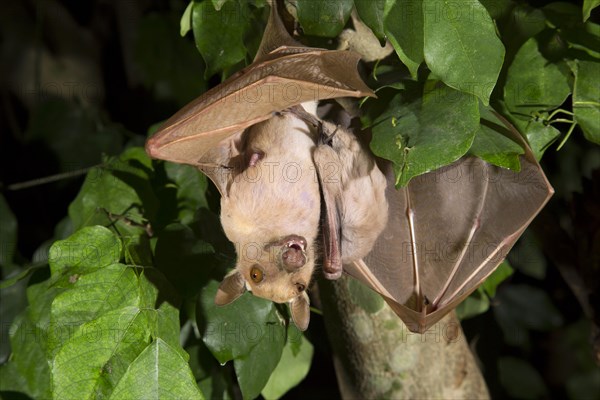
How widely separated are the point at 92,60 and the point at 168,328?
6.70 ft

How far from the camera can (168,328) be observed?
1.38 m

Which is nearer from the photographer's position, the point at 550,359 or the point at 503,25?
the point at 503,25

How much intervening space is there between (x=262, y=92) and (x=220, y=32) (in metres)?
0.22

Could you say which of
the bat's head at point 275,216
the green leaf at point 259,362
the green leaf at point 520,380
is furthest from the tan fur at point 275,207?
the green leaf at point 520,380

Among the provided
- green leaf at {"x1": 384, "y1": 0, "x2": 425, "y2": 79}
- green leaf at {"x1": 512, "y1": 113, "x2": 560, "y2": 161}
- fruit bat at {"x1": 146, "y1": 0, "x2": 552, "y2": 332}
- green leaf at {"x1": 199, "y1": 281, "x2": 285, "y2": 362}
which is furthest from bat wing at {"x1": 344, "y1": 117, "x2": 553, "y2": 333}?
green leaf at {"x1": 384, "y1": 0, "x2": 425, "y2": 79}

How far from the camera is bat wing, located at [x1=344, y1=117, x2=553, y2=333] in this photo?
5.10 ft

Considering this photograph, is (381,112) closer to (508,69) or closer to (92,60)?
(508,69)

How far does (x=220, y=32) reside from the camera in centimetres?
145

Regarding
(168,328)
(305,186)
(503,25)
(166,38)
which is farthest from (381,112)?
(166,38)

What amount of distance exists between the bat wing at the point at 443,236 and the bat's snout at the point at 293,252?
188 mm

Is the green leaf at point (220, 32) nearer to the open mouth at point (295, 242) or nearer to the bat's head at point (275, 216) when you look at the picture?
the bat's head at point (275, 216)

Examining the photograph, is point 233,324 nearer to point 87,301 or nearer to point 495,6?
point 87,301

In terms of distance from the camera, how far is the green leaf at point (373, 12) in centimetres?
129

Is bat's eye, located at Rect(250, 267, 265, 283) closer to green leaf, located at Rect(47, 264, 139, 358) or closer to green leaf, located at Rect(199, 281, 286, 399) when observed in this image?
green leaf, located at Rect(199, 281, 286, 399)
